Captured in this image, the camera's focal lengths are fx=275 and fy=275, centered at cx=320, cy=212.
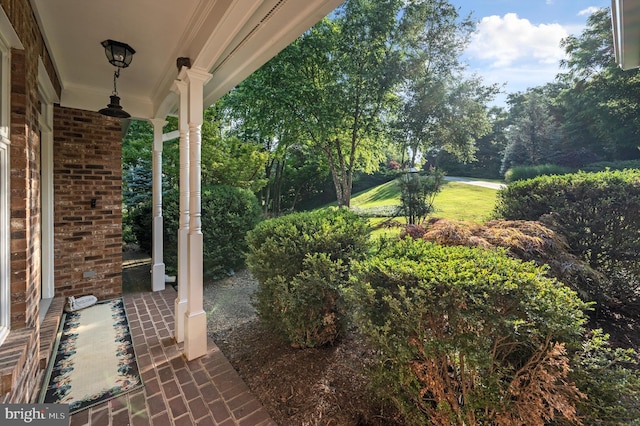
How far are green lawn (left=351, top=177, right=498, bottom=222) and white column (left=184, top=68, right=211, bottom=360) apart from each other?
500 cm

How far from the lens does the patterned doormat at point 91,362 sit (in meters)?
1.96

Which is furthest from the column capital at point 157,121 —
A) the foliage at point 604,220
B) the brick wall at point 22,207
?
the foliage at point 604,220

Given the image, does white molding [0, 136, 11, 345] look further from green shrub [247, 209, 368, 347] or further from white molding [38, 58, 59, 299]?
white molding [38, 58, 59, 299]

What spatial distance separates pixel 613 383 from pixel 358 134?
6.57 m

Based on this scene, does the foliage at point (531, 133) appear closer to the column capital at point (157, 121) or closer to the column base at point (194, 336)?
the column capital at point (157, 121)

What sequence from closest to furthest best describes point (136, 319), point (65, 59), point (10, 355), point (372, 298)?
point (10, 355), point (372, 298), point (65, 59), point (136, 319)

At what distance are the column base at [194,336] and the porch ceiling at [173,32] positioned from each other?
7.17 ft

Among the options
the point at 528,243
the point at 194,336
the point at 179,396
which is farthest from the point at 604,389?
the point at 194,336

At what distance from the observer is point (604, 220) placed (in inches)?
127

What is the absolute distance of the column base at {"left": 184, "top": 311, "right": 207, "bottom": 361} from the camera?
2381mm

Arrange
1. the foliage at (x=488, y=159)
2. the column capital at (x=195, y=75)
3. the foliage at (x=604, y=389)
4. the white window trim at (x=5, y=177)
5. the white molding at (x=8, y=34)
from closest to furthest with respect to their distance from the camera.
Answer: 1. the foliage at (x=604, y=389)
2. the white molding at (x=8, y=34)
3. the white window trim at (x=5, y=177)
4. the column capital at (x=195, y=75)
5. the foliage at (x=488, y=159)

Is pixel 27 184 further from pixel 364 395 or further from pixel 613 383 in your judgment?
pixel 613 383

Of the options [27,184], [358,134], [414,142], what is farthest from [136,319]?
[414,142]

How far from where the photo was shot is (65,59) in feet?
9.12
